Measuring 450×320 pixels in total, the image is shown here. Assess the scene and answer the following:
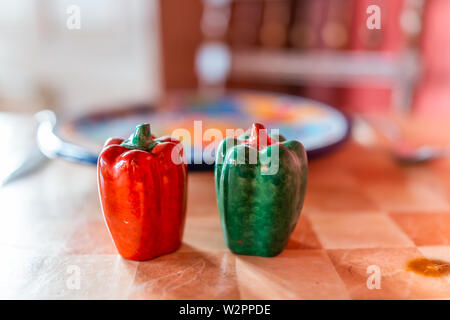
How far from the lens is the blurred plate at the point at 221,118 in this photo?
971 mm

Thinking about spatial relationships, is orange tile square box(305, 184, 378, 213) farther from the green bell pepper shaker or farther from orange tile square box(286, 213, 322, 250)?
the green bell pepper shaker

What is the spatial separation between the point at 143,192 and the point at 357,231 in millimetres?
347

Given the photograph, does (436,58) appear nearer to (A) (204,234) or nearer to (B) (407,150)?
(B) (407,150)

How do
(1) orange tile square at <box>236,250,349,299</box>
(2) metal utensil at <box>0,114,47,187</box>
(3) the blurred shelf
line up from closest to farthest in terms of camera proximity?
(1) orange tile square at <box>236,250,349,299</box> → (2) metal utensil at <box>0,114,47,187</box> → (3) the blurred shelf

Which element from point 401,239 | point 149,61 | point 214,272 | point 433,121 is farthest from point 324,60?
point 214,272

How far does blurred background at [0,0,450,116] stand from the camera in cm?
→ 206

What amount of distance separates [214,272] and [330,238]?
0.20 meters

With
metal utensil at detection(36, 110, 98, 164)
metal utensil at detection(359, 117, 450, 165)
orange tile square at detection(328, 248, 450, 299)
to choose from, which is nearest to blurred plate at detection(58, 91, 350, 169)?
metal utensil at detection(36, 110, 98, 164)

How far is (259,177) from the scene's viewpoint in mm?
548

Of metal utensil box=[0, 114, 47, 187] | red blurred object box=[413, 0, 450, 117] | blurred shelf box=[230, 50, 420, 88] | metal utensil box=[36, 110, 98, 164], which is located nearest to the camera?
metal utensil box=[36, 110, 98, 164]

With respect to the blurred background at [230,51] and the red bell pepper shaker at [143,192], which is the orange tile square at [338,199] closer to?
the red bell pepper shaker at [143,192]

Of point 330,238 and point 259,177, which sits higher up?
point 259,177

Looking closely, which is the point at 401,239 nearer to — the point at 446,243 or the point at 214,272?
the point at 446,243

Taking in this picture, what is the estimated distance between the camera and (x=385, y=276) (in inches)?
22.0
